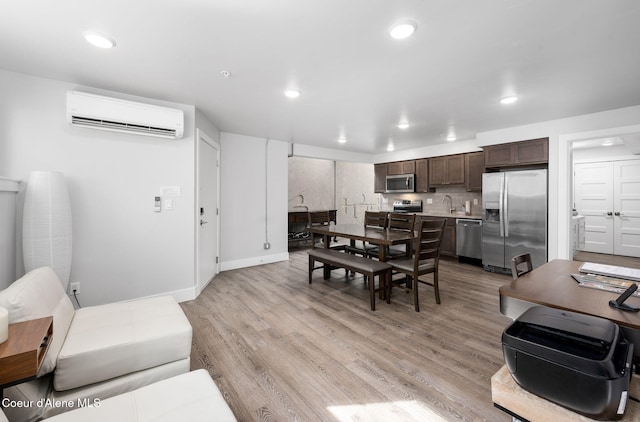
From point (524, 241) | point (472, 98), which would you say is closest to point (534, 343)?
point (472, 98)

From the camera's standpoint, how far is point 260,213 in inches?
205

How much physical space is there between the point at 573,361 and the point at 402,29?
197cm

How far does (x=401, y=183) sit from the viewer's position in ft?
21.2

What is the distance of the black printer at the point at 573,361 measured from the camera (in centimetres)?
75

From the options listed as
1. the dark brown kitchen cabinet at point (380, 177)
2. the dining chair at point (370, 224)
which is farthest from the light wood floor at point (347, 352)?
the dark brown kitchen cabinet at point (380, 177)

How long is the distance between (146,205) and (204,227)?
2.97ft

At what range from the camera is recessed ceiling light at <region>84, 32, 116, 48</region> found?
1932 millimetres

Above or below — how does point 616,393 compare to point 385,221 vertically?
below

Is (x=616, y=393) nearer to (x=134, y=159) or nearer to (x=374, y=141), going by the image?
(x=134, y=159)

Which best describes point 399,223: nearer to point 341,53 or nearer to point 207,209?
point 341,53

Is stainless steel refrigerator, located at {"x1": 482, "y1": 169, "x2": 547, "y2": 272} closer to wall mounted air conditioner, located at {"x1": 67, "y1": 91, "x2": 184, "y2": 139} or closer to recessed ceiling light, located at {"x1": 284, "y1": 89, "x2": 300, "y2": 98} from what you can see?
recessed ceiling light, located at {"x1": 284, "y1": 89, "x2": 300, "y2": 98}

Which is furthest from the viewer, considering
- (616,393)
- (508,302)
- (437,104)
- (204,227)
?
(204,227)

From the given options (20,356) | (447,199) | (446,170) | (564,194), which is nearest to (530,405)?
(20,356)

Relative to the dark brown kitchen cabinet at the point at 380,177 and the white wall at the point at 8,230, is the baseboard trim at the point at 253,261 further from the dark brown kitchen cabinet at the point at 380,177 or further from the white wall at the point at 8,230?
the dark brown kitchen cabinet at the point at 380,177
